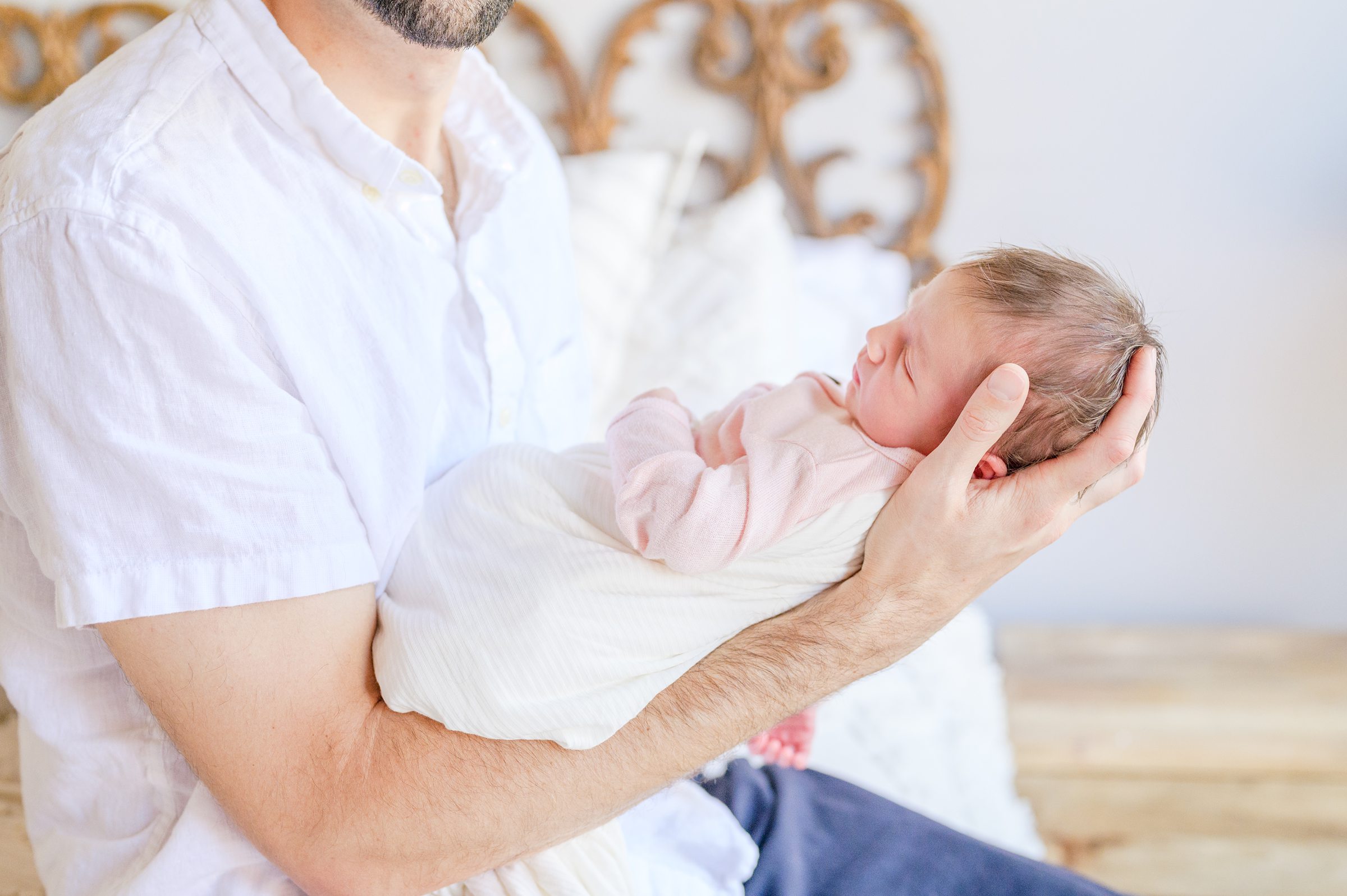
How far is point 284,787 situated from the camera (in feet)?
2.48

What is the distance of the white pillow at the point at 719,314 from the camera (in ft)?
5.39

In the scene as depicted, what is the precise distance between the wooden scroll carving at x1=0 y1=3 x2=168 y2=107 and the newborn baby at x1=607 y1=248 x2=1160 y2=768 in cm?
152

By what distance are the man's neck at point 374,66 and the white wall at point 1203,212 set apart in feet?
3.03

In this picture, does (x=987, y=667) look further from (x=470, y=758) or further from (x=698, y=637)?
(x=470, y=758)

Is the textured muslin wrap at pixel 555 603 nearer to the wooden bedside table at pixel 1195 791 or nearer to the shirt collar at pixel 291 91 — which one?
the shirt collar at pixel 291 91

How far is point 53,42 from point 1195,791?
7.63 feet

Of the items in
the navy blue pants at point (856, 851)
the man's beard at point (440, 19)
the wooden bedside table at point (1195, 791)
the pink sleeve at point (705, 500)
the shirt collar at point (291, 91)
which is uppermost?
the man's beard at point (440, 19)

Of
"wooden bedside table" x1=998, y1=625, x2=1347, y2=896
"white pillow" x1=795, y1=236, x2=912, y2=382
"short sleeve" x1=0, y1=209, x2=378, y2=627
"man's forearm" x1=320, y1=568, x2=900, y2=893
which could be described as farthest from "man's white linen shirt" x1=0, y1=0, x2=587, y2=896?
"wooden bedside table" x1=998, y1=625, x2=1347, y2=896

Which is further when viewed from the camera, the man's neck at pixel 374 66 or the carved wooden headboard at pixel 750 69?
the carved wooden headboard at pixel 750 69

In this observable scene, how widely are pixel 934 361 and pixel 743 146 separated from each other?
1195 millimetres

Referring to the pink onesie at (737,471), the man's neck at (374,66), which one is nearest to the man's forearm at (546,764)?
the pink onesie at (737,471)

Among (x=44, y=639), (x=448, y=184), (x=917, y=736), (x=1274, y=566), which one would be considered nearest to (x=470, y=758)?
(x=44, y=639)

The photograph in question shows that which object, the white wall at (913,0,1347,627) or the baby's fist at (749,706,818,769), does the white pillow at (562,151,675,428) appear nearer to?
the white wall at (913,0,1347,627)

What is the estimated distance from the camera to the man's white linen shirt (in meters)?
0.70
